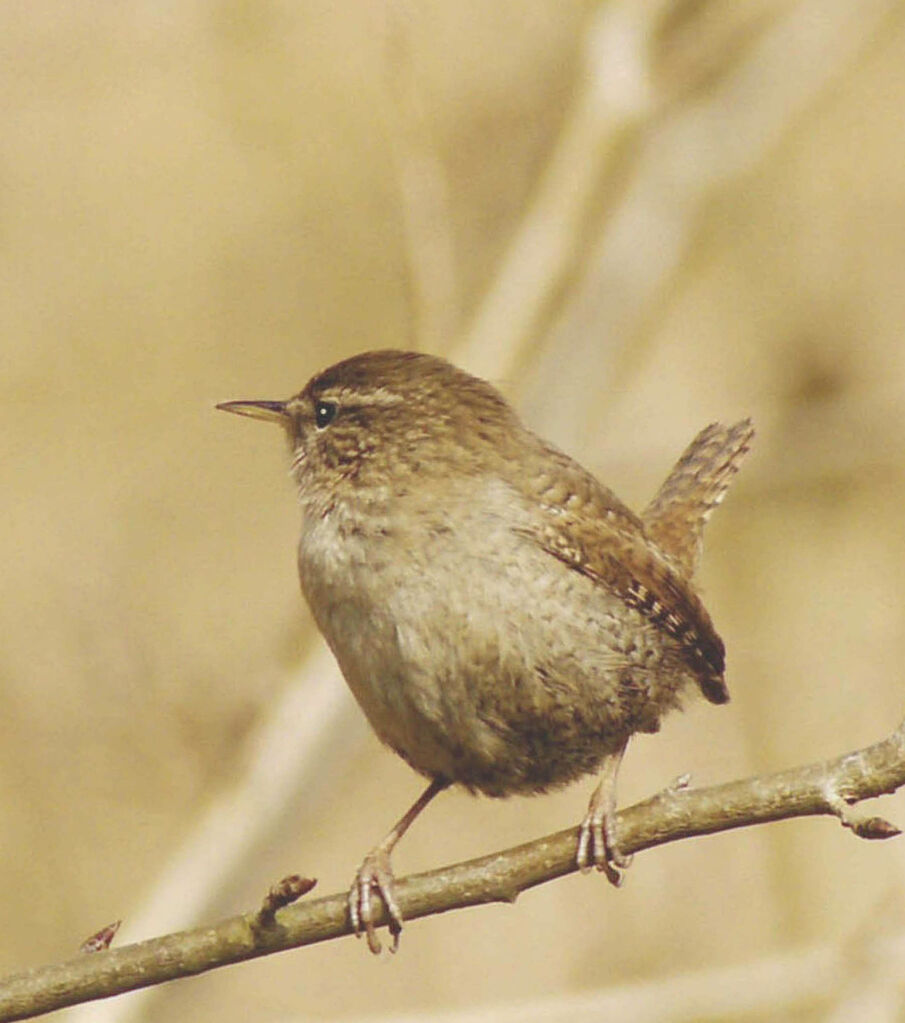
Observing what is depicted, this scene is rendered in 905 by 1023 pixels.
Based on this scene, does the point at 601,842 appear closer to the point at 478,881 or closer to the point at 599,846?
the point at 599,846

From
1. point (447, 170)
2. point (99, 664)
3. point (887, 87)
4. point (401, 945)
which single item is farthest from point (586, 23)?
point (401, 945)

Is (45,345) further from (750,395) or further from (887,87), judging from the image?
(887,87)

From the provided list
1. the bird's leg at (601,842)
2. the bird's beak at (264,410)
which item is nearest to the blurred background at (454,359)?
the bird's beak at (264,410)

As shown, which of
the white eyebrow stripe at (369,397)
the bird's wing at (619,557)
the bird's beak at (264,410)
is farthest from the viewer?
the bird's beak at (264,410)

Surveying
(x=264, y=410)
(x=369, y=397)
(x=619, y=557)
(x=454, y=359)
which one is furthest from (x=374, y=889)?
(x=454, y=359)

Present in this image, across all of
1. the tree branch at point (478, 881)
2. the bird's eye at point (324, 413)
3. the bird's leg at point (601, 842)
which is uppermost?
the bird's eye at point (324, 413)

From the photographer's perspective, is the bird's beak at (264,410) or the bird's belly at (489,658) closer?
the bird's belly at (489,658)

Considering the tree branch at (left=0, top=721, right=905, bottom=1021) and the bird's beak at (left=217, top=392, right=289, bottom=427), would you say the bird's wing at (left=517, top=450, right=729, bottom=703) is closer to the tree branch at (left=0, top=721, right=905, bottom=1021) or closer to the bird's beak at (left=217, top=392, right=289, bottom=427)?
the bird's beak at (left=217, top=392, right=289, bottom=427)

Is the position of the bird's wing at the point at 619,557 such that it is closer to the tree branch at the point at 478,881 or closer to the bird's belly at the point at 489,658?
the bird's belly at the point at 489,658

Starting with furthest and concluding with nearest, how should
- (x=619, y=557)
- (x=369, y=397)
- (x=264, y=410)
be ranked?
(x=264, y=410), (x=369, y=397), (x=619, y=557)
